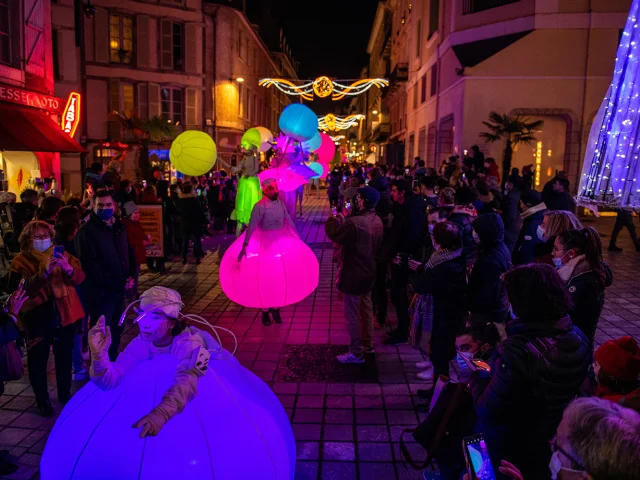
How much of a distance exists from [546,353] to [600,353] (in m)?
0.44


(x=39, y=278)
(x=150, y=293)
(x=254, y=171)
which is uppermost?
(x=254, y=171)

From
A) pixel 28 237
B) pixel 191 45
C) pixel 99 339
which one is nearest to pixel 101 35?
pixel 191 45

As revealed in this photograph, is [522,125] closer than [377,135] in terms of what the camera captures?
Yes

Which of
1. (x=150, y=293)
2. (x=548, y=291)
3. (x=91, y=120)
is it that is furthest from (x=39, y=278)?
(x=91, y=120)

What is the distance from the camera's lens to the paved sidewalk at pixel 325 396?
438 centimetres

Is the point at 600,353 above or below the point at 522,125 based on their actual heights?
below

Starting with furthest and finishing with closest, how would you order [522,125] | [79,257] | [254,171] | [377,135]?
[377,135], [522,125], [254,171], [79,257]

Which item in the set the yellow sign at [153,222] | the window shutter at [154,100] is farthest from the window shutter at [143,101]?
the yellow sign at [153,222]

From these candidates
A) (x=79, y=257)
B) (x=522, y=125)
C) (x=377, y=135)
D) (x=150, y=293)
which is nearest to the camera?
(x=150, y=293)

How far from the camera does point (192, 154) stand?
10.3 metres

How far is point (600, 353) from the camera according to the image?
2.88 meters

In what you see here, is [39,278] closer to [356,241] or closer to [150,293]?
[150,293]

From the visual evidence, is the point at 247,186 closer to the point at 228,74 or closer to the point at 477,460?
the point at 477,460

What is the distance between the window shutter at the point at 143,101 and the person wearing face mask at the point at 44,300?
25.6 m
